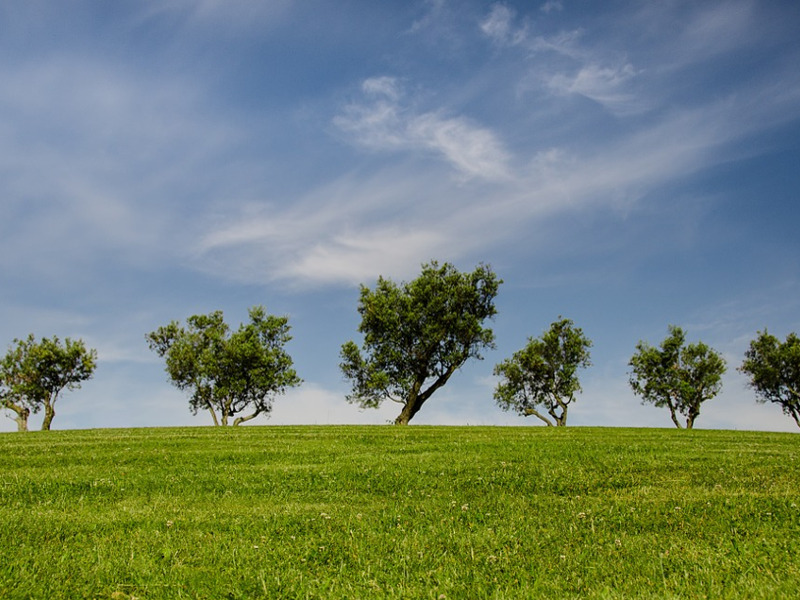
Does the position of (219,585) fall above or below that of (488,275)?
below

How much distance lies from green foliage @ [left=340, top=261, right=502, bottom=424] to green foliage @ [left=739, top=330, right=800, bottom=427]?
33.6 meters

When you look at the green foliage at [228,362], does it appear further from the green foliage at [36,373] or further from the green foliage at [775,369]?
the green foliage at [775,369]

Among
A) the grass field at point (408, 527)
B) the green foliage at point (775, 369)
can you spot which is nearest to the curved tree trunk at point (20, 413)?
the grass field at point (408, 527)

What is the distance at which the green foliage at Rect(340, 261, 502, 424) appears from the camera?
52469mm

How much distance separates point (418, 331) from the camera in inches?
2085

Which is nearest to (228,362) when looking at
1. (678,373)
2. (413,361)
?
(413,361)

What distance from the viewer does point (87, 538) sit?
28.6 ft

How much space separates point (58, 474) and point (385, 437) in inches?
465

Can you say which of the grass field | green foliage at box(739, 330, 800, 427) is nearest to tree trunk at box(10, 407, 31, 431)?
the grass field

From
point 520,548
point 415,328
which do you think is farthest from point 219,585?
point 415,328

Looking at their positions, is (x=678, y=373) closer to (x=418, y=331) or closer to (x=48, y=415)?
(x=418, y=331)

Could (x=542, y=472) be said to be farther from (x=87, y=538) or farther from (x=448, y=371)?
(x=448, y=371)

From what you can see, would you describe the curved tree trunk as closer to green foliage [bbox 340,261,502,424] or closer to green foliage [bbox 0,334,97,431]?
green foliage [bbox 0,334,97,431]

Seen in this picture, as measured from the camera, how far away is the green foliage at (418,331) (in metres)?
52.5
